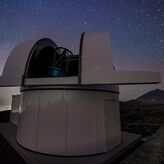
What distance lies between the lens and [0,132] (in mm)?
7816

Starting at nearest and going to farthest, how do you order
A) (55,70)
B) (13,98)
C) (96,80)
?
(96,80), (55,70), (13,98)

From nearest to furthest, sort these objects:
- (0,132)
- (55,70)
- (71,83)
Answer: (71,83) < (55,70) < (0,132)

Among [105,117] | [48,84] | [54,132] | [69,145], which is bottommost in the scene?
[69,145]

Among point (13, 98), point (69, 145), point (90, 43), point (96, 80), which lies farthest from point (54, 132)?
point (13, 98)

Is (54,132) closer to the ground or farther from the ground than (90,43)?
closer to the ground

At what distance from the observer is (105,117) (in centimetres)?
517

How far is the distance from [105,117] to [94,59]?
7.53 ft

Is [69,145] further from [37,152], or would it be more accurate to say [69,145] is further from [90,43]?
[90,43]

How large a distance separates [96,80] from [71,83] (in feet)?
3.06

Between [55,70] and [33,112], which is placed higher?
[55,70]

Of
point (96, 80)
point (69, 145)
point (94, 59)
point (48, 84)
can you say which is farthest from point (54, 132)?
point (94, 59)

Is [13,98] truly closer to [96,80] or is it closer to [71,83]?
[71,83]

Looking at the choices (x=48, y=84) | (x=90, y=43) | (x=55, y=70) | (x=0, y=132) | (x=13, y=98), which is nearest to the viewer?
(x=48, y=84)

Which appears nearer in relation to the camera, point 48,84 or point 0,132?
point 48,84
